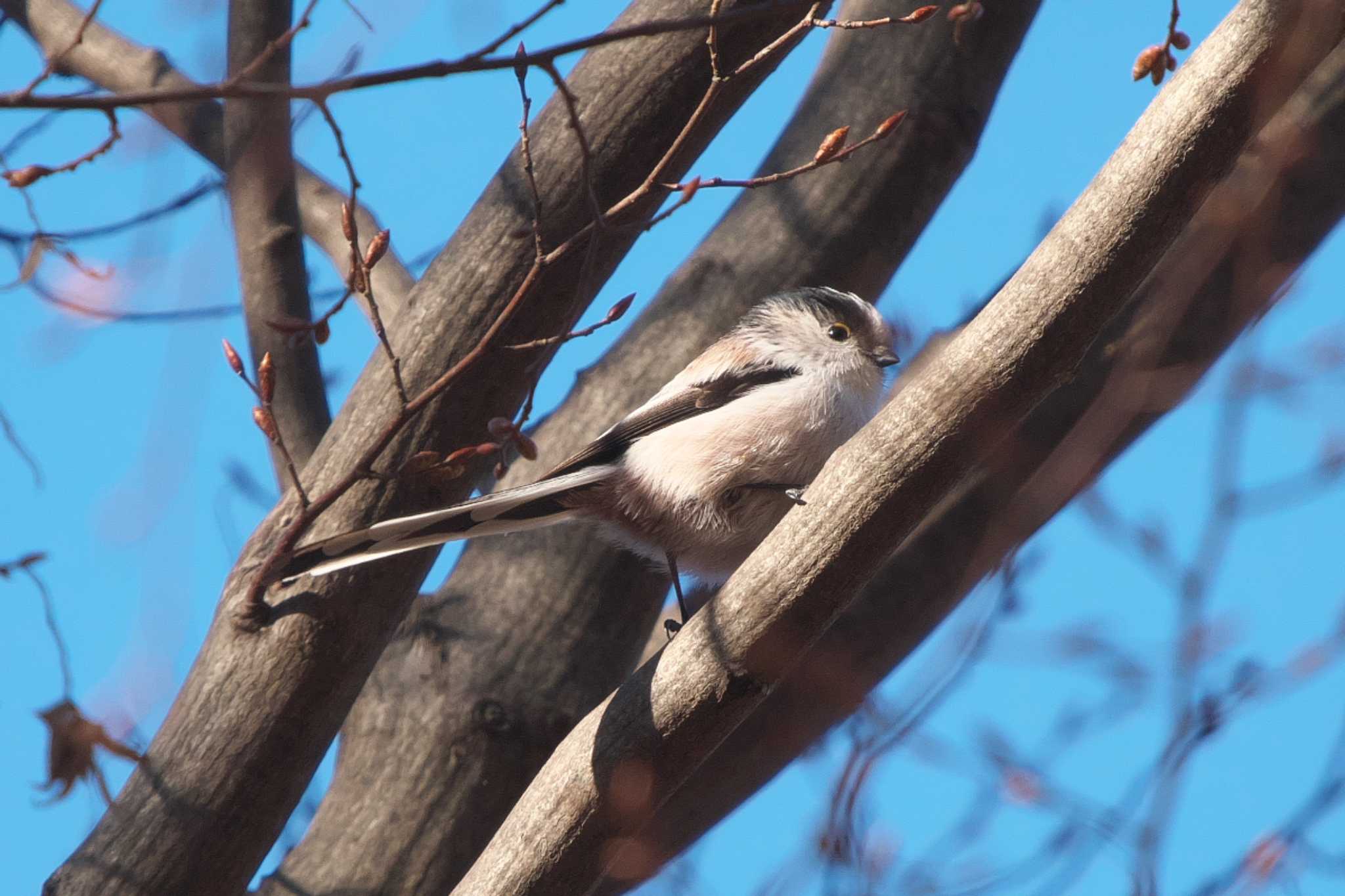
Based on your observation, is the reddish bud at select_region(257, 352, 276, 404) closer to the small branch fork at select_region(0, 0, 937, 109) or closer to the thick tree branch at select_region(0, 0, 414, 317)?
the small branch fork at select_region(0, 0, 937, 109)

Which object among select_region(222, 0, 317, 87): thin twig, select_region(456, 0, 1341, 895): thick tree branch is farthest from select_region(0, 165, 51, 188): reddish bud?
select_region(456, 0, 1341, 895): thick tree branch

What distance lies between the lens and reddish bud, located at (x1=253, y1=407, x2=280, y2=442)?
250 cm

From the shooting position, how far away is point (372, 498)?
2.81 meters

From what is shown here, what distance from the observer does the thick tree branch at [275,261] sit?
3570 mm

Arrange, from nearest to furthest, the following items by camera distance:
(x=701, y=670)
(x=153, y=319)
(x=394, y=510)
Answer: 1. (x=701, y=670)
2. (x=394, y=510)
3. (x=153, y=319)

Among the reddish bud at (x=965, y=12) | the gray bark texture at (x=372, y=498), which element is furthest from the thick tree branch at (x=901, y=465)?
the reddish bud at (x=965, y=12)

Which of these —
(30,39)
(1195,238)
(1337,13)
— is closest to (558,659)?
(1195,238)

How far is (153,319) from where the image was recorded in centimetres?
367

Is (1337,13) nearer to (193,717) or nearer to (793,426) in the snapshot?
(793,426)

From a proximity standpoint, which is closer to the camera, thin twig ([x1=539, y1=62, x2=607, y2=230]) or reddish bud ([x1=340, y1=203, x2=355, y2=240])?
thin twig ([x1=539, y1=62, x2=607, y2=230])

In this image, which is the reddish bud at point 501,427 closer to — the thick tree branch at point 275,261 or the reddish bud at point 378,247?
the reddish bud at point 378,247

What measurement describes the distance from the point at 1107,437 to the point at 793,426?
926 mm

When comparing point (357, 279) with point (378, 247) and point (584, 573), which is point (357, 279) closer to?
point (378, 247)

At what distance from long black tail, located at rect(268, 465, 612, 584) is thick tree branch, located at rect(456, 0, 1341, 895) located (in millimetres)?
668
